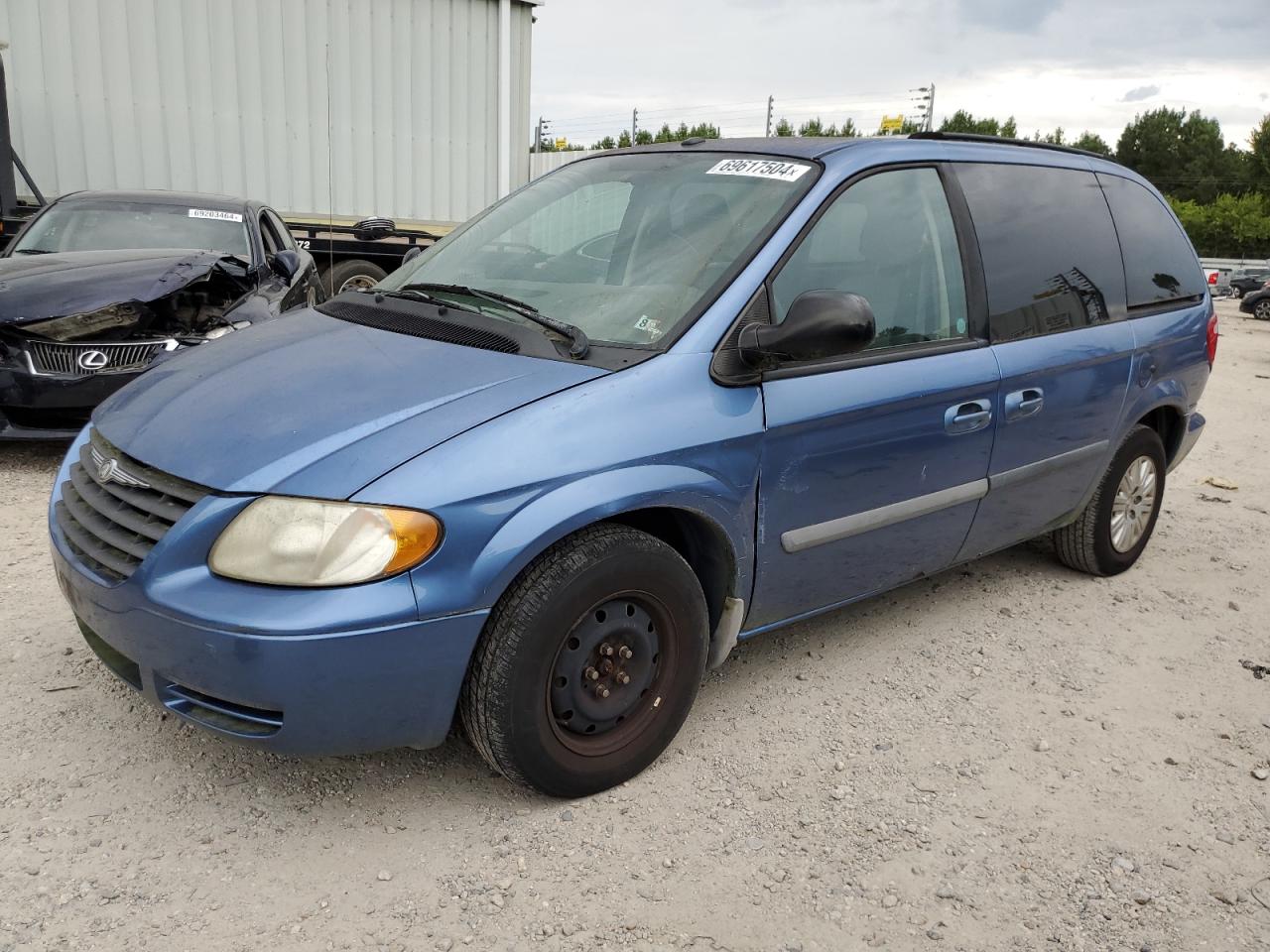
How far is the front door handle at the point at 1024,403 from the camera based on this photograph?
137 inches

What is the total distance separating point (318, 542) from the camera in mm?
2150

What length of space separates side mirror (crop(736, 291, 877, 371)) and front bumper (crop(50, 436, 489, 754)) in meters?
1.00

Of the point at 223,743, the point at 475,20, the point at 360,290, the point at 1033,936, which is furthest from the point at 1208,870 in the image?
the point at 475,20

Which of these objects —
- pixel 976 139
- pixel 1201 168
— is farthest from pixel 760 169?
pixel 1201 168

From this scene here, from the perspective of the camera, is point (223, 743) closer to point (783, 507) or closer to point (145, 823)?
point (145, 823)

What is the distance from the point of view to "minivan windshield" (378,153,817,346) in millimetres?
2824

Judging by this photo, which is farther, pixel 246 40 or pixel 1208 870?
pixel 246 40

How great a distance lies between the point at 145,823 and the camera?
2.44 metres

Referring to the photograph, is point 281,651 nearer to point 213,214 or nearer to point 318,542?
point 318,542

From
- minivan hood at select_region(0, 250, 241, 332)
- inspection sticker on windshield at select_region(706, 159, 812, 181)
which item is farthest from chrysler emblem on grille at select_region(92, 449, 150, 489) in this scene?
minivan hood at select_region(0, 250, 241, 332)

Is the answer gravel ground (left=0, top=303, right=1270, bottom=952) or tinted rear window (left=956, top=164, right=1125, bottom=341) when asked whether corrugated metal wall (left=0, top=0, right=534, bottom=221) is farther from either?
tinted rear window (left=956, top=164, right=1125, bottom=341)

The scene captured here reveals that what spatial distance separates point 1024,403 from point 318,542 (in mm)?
2461

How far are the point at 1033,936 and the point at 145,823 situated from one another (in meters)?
2.06

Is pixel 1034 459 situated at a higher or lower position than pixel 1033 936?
higher
